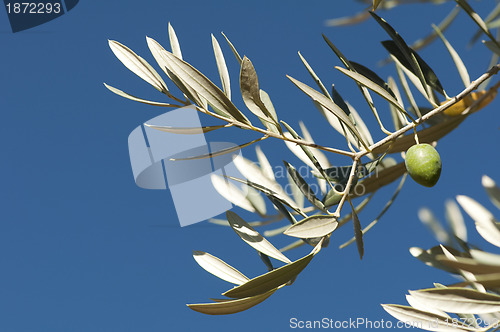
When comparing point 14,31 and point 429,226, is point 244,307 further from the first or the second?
point 14,31

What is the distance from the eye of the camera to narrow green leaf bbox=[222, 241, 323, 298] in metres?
0.61

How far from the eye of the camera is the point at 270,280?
622 millimetres

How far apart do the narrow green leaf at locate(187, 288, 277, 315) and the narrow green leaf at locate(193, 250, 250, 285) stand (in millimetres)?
63

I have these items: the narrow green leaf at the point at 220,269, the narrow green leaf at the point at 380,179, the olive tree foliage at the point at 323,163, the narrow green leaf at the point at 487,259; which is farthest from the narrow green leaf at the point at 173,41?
the narrow green leaf at the point at 487,259

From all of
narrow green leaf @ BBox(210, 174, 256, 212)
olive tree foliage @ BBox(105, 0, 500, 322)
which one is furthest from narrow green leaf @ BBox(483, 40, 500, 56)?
narrow green leaf @ BBox(210, 174, 256, 212)

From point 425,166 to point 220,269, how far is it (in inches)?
11.6

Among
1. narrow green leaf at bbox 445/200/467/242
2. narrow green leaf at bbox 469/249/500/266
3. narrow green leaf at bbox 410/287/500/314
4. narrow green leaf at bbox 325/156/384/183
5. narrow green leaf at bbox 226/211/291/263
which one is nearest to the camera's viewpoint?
narrow green leaf at bbox 469/249/500/266

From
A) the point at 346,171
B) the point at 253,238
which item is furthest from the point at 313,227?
the point at 346,171

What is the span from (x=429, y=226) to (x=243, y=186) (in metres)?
0.34

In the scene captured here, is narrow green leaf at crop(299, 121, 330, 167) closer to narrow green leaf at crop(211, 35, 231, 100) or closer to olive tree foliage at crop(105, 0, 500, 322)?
olive tree foliage at crop(105, 0, 500, 322)

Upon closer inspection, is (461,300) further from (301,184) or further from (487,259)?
(301,184)

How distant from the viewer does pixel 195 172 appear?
0.86 meters

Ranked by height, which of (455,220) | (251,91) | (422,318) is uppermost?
(251,91)

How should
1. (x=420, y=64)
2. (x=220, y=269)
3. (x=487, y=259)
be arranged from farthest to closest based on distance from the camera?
1. (x=420, y=64)
2. (x=220, y=269)
3. (x=487, y=259)
